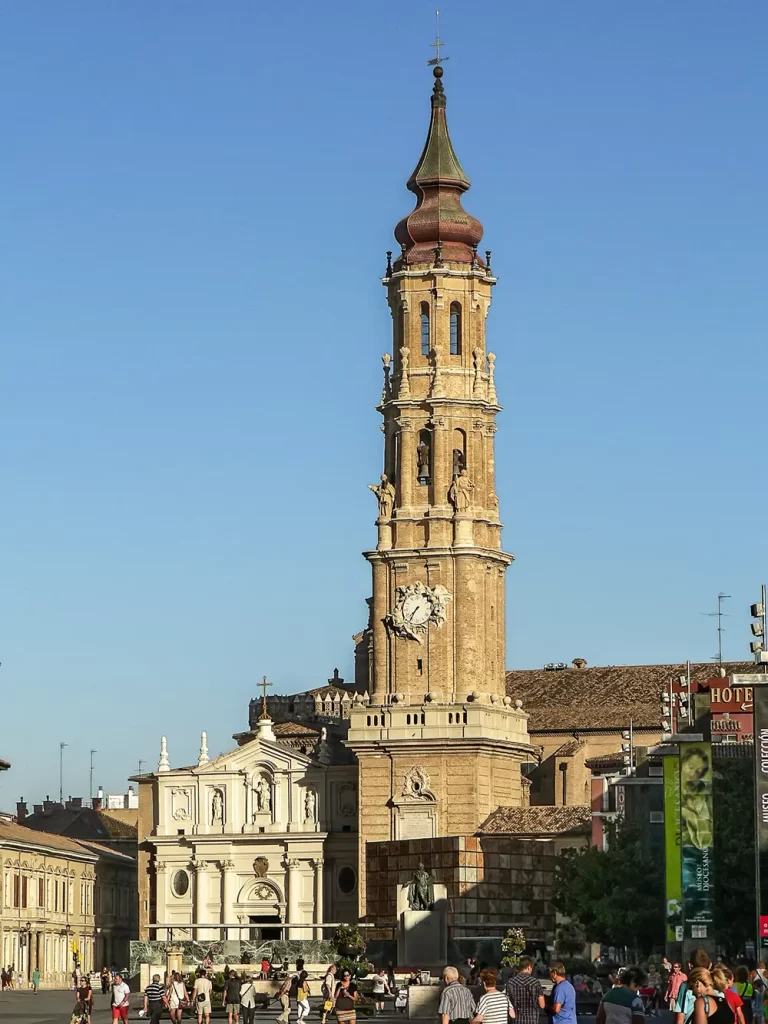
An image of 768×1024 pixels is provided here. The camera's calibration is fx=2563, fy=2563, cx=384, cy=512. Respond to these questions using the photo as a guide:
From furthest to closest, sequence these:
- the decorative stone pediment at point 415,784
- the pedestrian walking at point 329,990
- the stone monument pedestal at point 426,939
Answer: the decorative stone pediment at point 415,784 → the stone monument pedestal at point 426,939 → the pedestrian walking at point 329,990

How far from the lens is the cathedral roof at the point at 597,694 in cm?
12431

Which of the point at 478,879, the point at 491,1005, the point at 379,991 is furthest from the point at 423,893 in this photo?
the point at 491,1005

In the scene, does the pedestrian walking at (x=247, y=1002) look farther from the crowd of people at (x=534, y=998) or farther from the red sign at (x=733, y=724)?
the red sign at (x=733, y=724)

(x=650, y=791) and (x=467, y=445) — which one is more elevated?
(x=467, y=445)

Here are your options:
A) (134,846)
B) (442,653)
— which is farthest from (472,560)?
(134,846)

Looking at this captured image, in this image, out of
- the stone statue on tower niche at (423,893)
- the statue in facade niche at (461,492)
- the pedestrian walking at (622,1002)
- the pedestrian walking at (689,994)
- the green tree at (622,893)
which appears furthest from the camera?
the statue in facade niche at (461,492)

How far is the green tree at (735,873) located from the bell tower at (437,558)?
36.8 m

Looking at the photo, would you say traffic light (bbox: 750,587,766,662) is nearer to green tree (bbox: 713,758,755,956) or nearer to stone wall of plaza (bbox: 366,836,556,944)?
green tree (bbox: 713,758,755,956)

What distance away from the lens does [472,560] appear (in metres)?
111

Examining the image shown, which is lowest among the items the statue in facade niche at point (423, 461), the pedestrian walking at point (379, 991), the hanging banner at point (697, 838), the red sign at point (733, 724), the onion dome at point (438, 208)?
the pedestrian walking at point (379, 991)

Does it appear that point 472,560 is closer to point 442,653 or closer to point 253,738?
point 442,653

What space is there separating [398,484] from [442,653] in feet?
26.9

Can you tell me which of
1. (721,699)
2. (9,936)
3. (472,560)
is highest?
(472,560)

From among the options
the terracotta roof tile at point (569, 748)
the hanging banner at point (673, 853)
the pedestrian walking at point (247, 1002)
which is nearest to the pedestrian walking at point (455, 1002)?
the pedestrian walking at point (247, 1002)
